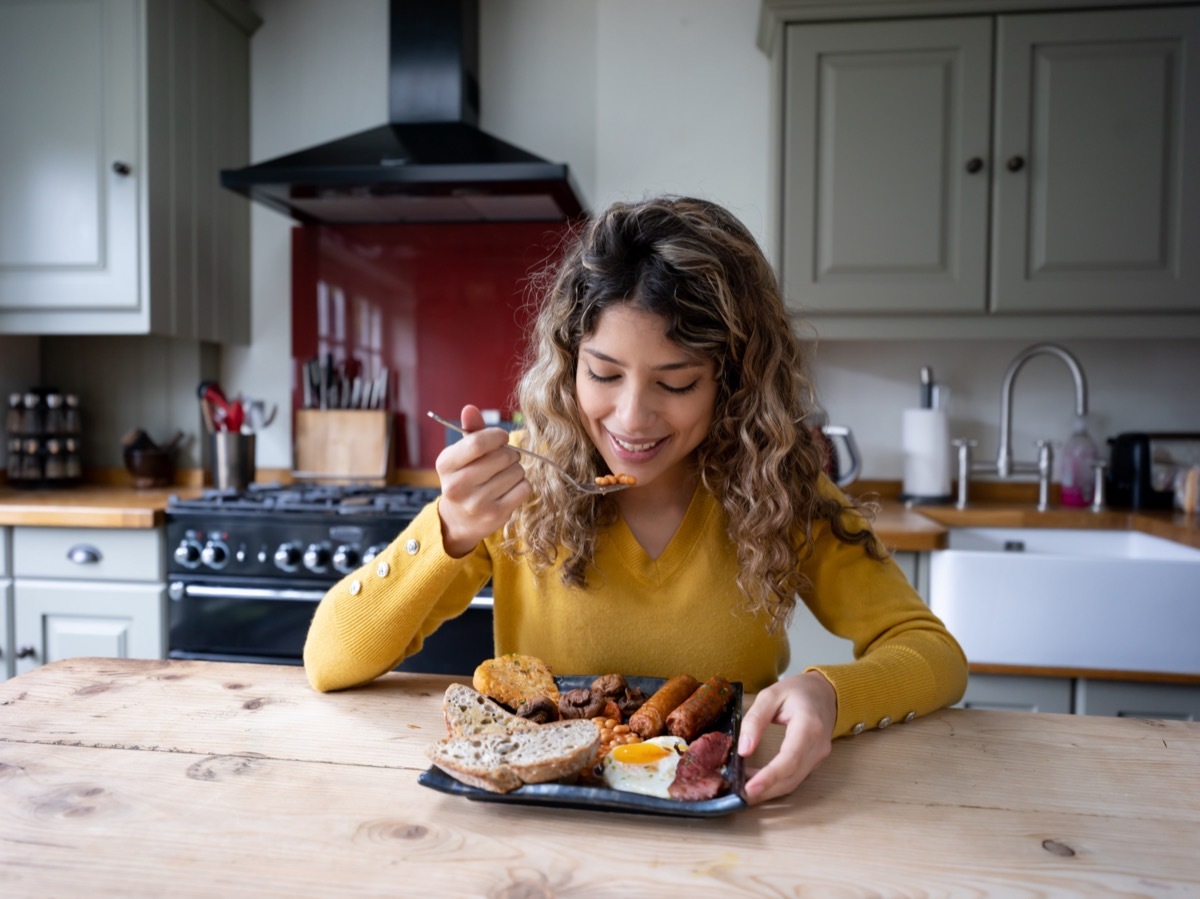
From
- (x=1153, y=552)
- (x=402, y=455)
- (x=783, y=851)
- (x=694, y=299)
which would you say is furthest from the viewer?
(x=402, y=455)

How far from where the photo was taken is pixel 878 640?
1.13 metres

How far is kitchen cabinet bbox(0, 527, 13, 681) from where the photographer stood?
7.45 feet

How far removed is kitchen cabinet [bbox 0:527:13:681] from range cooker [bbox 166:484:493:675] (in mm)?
435

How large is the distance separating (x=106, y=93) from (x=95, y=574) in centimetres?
133

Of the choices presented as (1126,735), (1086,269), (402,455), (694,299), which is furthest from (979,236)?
(402,455)

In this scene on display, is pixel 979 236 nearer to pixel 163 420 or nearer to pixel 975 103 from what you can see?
pixel 975 103

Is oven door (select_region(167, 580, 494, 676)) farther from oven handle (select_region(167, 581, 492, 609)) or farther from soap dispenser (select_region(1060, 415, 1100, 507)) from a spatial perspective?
soap dispenser (select_region(1060, 415, 1100, 507))

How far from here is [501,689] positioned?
3.11ft

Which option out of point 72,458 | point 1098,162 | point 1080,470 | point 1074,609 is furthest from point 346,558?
point 1098,162

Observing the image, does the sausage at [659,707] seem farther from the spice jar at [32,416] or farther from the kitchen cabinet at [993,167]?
the spice jar at [32,416]

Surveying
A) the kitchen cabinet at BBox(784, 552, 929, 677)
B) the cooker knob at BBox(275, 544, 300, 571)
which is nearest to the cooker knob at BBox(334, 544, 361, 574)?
the cooker knob at BBox(275, 544, 300, 571)

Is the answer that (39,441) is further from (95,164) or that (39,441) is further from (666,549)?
(666,549)

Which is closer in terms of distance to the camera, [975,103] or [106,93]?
[975,103]

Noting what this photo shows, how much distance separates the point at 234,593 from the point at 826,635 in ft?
4.81
